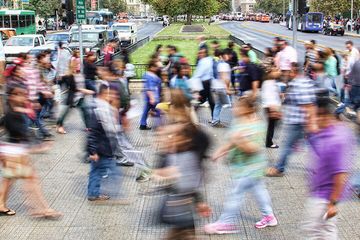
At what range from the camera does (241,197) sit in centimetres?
663

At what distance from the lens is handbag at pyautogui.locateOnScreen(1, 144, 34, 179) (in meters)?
6.95

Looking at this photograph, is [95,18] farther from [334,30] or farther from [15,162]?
[15,162]

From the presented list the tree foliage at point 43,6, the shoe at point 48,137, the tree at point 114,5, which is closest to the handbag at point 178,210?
the shoe at point 48,137

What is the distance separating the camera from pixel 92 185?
786cm

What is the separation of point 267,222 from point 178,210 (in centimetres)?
228

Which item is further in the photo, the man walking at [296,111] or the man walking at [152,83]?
the man walking at [152,83]

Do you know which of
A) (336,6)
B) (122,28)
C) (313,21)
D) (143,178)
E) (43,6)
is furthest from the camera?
(43,6)

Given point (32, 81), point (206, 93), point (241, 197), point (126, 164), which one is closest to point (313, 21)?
point (206, 93)

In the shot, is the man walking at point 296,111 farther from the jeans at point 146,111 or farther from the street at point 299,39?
the street at point 299,39

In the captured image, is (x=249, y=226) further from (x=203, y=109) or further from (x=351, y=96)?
(x=203, y=109)

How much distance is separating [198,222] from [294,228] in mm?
1206

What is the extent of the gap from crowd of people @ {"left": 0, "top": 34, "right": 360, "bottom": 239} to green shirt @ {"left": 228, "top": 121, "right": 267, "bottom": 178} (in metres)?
0.01

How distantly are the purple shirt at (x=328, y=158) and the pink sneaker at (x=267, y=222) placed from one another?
166 cm

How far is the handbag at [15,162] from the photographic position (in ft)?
22.8
